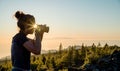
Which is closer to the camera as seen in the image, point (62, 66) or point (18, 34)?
point (18, 34)

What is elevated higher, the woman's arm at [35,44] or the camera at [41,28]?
the camera at [41,28]

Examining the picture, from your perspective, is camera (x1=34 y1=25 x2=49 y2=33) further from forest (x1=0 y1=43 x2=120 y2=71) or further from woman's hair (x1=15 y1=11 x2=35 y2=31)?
forest (x1=0 y1=43 x2=120 y2=71)

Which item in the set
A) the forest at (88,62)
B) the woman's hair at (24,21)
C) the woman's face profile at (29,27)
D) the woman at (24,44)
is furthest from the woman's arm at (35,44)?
the forest at (88,62)

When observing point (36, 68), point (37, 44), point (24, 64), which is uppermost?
point (37, 44)

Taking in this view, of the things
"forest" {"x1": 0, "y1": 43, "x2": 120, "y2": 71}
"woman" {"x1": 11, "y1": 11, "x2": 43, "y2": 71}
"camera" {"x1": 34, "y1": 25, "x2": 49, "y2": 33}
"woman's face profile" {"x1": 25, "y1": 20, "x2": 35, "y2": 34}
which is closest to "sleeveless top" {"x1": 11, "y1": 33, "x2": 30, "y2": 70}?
"woman" {"x1": 11, "y1": 11, "x2": 43, "y2": 71}

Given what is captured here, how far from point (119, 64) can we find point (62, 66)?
24.9 metres

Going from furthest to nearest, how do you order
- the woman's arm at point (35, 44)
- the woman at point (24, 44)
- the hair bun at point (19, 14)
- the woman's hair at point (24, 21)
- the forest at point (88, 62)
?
the forest at point (88, 62)
the hair bun at point (19, 14)
the woman's hair at point (24, 21)
the woman at point (24, 44)
the woman's arm at point (35, 44)

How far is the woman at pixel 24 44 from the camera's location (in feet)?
24.1

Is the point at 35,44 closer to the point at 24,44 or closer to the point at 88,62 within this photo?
the point at 24,44

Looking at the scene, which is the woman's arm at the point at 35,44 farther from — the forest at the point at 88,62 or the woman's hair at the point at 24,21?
the forest at the point at 88,62

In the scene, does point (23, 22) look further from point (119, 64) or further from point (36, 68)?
point (36, 68)

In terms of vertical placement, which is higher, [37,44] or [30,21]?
[30,21]

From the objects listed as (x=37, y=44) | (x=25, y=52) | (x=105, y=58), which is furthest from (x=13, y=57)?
(x=105, y=58)

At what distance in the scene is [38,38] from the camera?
7332 millimetres
